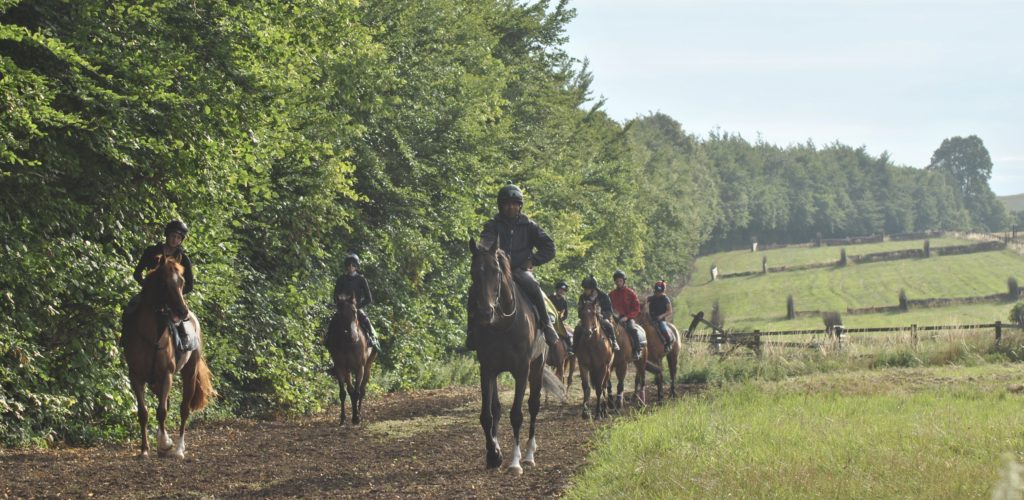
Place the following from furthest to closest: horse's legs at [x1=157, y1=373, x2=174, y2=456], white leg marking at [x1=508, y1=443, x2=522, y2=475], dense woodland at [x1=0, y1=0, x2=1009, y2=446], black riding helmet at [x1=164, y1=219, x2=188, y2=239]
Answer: dense woodland at [x1=0, y1=0, x2=1009, y2=446] < horse's legs at [x1=157, y1=373, x2=174, y2=456] < black riding helmet at [x1=164, y1=219, x2=188, y2=239] < white leg marking at [x1=508, y1=443, x2=522, y2=475]

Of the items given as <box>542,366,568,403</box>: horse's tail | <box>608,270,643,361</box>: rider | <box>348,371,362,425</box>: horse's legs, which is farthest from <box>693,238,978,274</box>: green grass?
<box>542,366,568,403</box>: horse's tail

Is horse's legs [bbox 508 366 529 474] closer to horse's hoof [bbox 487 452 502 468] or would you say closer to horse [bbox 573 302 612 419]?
horse's hoof [bbox 487 452 502 468]

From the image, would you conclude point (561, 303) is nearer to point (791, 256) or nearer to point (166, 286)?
point (166, 286)

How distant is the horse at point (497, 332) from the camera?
11070mm

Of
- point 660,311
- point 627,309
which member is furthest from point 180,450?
point 660,311

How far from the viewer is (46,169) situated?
13656 mm

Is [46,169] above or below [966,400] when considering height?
above

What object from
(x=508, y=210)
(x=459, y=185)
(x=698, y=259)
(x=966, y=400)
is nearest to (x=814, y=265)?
(x=698, y=259)

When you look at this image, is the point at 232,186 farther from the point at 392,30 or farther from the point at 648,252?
the point at 648,252

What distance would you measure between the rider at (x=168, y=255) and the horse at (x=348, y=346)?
531 cm

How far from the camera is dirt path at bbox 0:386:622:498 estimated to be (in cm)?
1048

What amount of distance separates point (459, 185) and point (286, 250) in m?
8.65

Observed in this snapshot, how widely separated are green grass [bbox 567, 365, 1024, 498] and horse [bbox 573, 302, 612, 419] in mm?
1679

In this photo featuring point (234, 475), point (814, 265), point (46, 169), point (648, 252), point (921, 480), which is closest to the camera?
point (921, 480)
